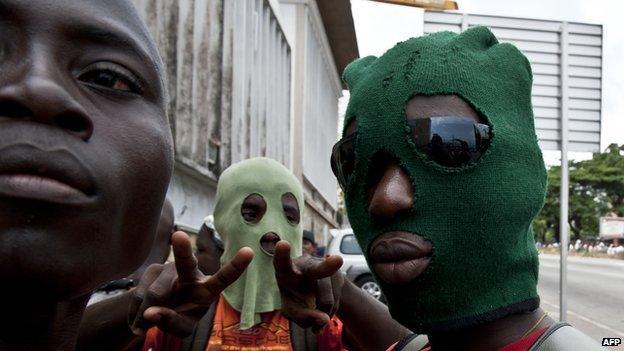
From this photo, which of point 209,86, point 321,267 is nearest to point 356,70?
point 321,267

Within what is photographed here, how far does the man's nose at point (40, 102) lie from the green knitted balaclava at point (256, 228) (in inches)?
69.9

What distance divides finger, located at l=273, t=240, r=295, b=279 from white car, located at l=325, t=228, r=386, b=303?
892cm

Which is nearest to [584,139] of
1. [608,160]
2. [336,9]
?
[336,9]

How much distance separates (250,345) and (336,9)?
80.6 feet

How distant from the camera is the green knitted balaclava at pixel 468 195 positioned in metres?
1.67

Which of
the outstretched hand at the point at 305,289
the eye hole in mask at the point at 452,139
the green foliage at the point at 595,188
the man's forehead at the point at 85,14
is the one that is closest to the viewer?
the man's forehead at the point at 85,14

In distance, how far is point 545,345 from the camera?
1.57m

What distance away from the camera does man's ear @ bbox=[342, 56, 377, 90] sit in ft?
6.51

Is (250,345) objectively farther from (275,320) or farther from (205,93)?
(205,93)

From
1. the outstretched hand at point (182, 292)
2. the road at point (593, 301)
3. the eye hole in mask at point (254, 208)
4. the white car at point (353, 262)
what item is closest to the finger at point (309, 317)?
the outstretched hand at point (182, 292)

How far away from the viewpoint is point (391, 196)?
1.67 m

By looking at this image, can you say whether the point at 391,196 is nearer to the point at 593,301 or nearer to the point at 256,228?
the point at 256,228

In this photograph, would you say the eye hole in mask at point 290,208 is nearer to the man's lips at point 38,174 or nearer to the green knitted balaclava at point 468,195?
the green knitted balaclava at point 468,195

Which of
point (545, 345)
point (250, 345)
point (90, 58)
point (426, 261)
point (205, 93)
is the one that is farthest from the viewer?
point (205, 93)
